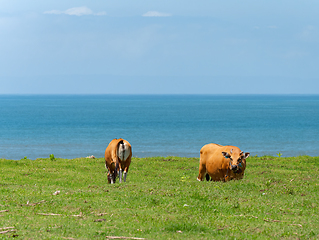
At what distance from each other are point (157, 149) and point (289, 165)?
40.1 metres

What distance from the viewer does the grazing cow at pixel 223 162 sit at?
1877 centimetres

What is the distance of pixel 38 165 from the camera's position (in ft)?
106

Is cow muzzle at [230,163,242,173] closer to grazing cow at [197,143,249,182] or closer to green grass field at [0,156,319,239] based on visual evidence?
grazing cow at [197,143,249,182]

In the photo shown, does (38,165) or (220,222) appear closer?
(220,222)

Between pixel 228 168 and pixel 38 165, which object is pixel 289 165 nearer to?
pixel 228 168

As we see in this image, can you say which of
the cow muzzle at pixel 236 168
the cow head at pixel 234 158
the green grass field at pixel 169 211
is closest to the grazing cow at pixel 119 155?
the green grass field at pixel 169 211

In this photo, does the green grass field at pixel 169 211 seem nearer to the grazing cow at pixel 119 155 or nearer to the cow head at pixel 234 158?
the cow head at pixel 234 158

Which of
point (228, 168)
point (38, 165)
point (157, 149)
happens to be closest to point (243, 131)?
point (157, 149)

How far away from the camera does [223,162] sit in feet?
63.8

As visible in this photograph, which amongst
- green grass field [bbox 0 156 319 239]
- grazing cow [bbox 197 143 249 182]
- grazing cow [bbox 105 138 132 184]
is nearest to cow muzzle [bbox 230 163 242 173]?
grazing cow [bbox 197 143 249 182]

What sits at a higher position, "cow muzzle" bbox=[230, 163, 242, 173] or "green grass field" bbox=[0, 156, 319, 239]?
"cow muzzle" bbox=[230, 163, 242, 173]

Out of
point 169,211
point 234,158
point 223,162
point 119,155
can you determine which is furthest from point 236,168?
point 119,155

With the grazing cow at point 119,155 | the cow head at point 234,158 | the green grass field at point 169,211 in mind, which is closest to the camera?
the green grass field at point 169,211

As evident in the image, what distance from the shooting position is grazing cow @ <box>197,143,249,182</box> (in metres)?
18.8
